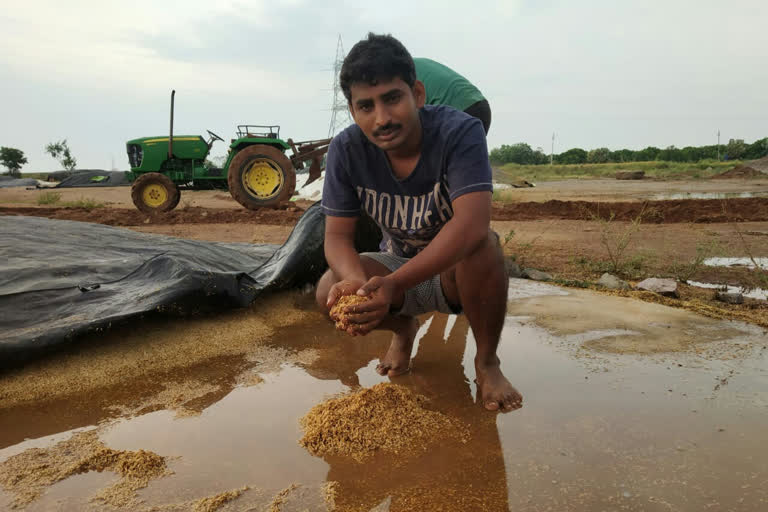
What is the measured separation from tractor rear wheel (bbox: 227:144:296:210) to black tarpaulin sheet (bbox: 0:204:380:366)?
13.2 feet

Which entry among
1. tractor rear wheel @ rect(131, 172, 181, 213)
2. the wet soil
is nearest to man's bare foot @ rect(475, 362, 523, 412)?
the wet soil

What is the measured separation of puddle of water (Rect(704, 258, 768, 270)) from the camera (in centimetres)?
366

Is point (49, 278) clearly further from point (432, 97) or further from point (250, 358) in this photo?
point (432, 97)

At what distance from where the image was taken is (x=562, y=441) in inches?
52.6

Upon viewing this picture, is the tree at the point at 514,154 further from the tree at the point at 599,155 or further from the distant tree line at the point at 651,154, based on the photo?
the tree at the point at 599,155

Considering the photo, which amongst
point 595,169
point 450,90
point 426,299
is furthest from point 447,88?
point 595,169

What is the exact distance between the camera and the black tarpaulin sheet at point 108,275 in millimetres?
1940

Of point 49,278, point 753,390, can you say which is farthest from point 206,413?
point 753,390

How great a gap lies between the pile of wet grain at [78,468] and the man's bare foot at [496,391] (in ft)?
3.01

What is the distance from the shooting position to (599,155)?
4453 cm

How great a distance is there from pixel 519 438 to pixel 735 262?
3.42 metres

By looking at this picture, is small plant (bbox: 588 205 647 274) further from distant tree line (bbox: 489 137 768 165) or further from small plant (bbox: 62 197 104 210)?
distant tree line (bbox: 489 137 768 165)

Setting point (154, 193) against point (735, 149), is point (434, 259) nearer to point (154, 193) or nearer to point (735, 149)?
point (154, 193)

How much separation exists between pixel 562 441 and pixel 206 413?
39.8 inches
